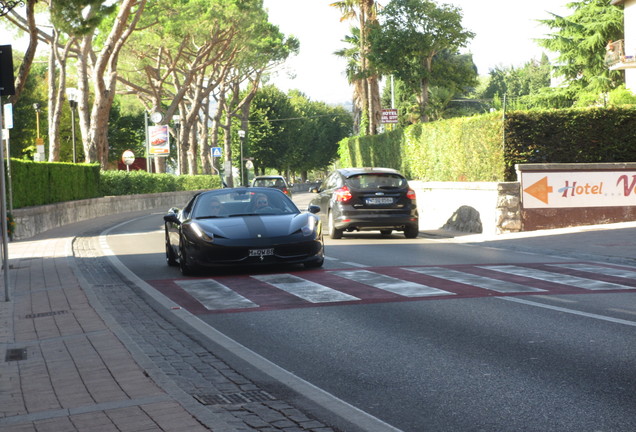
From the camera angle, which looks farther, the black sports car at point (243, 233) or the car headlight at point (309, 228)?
the car headlight at point (309, 228)

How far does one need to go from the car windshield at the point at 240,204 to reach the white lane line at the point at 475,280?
7.62 ft

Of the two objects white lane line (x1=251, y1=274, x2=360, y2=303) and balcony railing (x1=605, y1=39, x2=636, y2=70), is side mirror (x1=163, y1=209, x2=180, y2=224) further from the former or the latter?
balcony railing (x1=605, y1=39, x2=636, y2=70)

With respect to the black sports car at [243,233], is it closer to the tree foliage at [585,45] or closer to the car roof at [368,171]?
the car roof at [368,171]

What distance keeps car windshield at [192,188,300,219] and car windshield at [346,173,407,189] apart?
5740 mm

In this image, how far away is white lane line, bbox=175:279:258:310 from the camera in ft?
33.9

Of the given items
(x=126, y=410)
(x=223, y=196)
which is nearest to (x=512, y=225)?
(x=223, y=196)

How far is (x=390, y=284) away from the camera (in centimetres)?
1184

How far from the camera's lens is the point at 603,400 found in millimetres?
5559

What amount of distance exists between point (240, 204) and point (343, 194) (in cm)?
625

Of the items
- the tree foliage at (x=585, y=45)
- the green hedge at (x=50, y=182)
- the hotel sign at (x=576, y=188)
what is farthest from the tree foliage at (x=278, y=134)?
the hotel sign at (x=576, y=188)

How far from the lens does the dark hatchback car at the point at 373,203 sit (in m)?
20.1

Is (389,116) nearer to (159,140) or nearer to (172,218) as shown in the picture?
(172,218)

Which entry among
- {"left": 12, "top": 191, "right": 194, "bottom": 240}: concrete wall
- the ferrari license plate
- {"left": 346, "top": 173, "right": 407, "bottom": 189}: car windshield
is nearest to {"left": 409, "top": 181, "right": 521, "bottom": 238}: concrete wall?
{"left": 346, "top": 173, "right": 407, "bottom": 189}: car windshield

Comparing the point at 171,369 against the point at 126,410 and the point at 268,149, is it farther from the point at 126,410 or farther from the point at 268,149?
the point at 268,149
